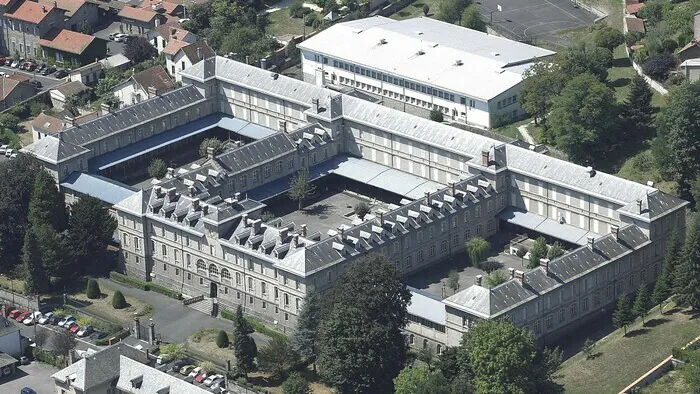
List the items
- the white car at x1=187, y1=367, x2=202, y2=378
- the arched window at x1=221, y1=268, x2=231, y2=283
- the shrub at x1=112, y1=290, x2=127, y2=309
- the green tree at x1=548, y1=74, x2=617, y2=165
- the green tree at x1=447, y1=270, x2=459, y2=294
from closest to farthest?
the white car at x1=187, y1=367, x2=202, y2=378
the green tree at x1=447, y1=270, x2=459, y2=294
the arched window at x1=221, y1=268, x2=231, y2=283
the shrub at x1=112, y1=290, x2=127, y2=309
the green tree at x1=548, y1=74, x2=617, y2=165

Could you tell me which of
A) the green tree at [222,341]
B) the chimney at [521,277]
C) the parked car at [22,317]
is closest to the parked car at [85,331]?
the parked car at [22,317]

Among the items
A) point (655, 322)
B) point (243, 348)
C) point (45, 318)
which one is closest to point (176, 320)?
point (45, 318)

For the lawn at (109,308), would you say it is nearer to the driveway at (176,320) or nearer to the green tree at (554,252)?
the driveway at (176,320)

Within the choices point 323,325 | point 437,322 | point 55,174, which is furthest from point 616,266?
point 55,174

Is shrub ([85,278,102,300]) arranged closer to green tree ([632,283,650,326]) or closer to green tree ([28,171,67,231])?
green tree ([28,171,67,231])

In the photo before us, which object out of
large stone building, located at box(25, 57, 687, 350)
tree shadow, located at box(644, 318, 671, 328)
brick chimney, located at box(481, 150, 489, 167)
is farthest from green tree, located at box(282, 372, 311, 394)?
brick chimney, located at box(481, 150, 489, 167)
